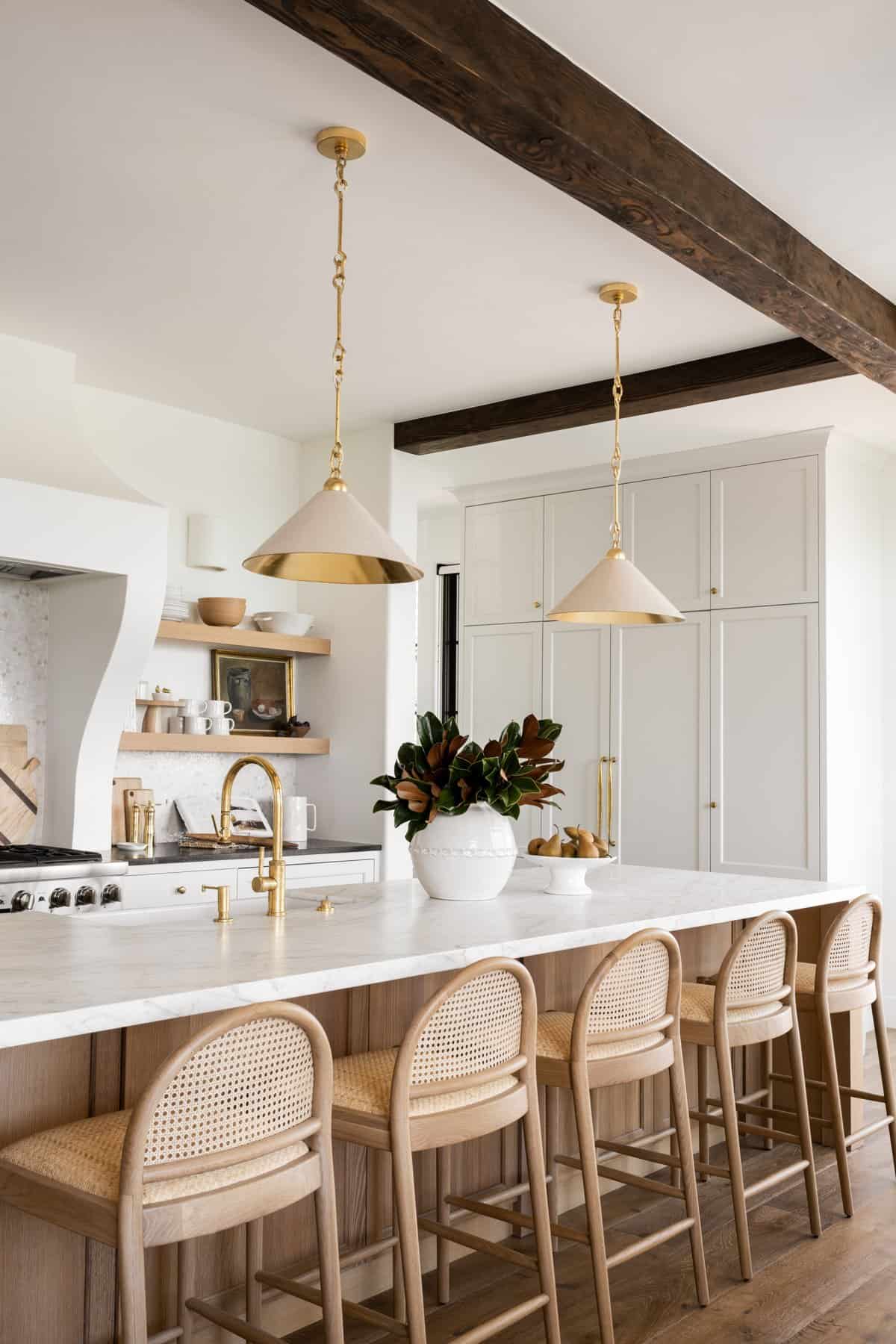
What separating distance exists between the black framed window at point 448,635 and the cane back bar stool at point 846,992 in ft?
11.8

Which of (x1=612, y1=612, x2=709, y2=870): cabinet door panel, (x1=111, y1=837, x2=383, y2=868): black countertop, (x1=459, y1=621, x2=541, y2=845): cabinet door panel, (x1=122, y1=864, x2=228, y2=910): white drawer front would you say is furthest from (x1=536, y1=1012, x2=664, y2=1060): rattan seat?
(x1=459, y1=621, x2=541, y2=845): cabinet door panel

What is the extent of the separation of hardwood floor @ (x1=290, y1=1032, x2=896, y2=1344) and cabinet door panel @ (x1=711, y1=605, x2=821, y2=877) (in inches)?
74.7

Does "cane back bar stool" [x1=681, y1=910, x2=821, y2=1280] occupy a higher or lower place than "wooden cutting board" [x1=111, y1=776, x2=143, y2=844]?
lower

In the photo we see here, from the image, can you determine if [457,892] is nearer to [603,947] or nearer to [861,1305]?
[603,947]

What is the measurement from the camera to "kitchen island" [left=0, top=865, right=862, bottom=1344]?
1988mm

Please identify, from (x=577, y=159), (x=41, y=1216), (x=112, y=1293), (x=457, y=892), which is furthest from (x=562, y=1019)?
(x=577, y=159)

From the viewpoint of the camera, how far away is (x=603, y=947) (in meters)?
3.33

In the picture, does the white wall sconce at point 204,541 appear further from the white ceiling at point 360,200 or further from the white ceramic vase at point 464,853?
the white ceramic vase at point 464,853

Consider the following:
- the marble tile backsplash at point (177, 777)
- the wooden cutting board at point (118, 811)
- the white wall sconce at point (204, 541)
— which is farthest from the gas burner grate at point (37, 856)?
the white wall sconce at point (204, 541)

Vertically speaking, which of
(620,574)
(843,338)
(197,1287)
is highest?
(843,338)

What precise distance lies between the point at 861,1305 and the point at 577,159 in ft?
8.60

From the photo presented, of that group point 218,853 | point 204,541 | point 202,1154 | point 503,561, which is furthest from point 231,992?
point 503,561

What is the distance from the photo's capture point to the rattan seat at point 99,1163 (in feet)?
5.75

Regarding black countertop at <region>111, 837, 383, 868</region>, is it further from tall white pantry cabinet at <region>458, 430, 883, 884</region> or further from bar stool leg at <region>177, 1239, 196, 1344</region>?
bar stool leg at <region>177, 1239, 196, 1344</region>
